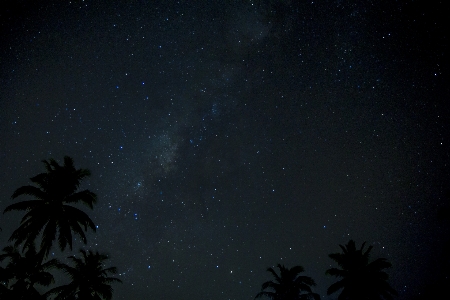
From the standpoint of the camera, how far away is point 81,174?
17.5 metres

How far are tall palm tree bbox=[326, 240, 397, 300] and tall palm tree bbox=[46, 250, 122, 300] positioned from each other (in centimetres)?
1851

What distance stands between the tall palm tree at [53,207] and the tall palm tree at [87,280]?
13.9 ft

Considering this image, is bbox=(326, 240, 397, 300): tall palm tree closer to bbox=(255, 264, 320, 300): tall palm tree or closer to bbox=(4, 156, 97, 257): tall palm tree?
bbox=(255, 264, 320, 300): tall palm tree

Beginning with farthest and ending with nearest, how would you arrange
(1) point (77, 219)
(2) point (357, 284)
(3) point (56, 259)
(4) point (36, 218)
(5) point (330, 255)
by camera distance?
(5) point (330, 255) < (2) point (357, 284) < (3) point (56, 259) < (1) point (77, 219) < (4) point (36, 218)

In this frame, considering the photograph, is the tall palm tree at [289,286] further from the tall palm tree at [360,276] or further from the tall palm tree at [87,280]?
the tall palm tree at [87,280]

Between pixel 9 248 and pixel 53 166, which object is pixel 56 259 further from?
pixel 53 166

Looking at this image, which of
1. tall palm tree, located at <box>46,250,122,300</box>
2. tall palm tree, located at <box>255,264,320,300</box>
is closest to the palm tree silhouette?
tall palm tree, located at <box>46,250,122,300</box>

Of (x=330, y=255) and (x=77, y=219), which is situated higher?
(x=77, y=219)

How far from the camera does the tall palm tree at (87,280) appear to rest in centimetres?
1941

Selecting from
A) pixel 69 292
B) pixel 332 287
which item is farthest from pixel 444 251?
pixel 69 292

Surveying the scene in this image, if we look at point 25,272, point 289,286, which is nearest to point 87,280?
point 25,272

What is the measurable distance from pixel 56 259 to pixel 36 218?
15.1 ft

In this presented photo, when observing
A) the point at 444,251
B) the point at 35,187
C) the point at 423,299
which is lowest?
the point at 423,299

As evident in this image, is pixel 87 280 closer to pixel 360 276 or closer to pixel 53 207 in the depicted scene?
pixel 53 207
